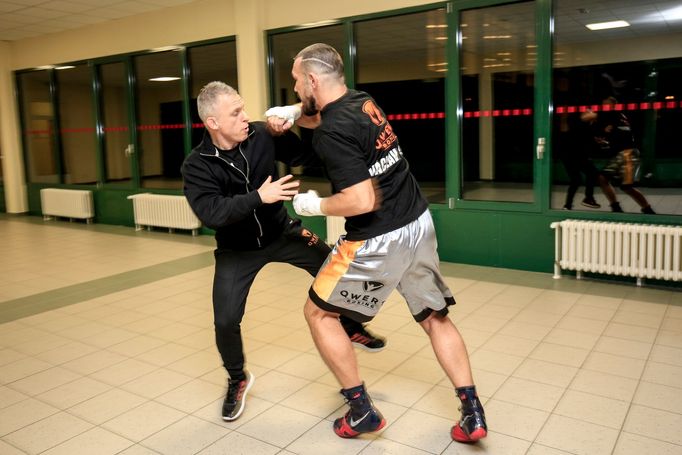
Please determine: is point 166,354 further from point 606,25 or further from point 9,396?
point 606,25

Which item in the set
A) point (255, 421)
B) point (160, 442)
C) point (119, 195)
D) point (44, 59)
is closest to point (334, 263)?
point (255, 421)

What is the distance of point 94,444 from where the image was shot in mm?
2459

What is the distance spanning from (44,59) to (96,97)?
54.3 inches

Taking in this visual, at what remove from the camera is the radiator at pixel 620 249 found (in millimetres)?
4406

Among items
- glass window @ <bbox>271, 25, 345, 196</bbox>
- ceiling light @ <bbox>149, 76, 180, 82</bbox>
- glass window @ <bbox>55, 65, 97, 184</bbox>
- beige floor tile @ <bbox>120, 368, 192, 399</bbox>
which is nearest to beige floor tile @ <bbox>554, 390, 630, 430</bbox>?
beige floor tile @ <bbox>120, 368, 192, 399</bbox>

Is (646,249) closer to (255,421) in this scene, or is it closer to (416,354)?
(416,354)

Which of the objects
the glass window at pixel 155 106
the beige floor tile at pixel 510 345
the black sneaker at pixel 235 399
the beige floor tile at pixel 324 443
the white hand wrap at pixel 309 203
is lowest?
the beige floor tile at pixel 324 443

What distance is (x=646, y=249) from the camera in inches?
181

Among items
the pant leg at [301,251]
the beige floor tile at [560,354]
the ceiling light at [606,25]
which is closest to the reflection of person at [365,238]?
the pant leg at [301,251]

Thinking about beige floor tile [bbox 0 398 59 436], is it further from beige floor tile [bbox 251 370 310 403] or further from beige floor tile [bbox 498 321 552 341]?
beige floor tile [bbox 498 321 552 341]

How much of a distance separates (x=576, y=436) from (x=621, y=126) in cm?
343

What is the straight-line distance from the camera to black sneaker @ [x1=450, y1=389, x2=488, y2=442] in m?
2.23

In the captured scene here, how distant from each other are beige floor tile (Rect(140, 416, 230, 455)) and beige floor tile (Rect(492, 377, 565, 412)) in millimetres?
1339

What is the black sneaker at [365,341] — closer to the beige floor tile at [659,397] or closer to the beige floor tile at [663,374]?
the beige floor tile at [659,397]
